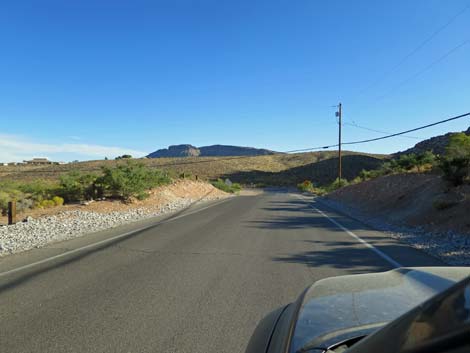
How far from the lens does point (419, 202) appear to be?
17922mm

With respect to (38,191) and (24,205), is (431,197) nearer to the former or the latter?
(24,205)

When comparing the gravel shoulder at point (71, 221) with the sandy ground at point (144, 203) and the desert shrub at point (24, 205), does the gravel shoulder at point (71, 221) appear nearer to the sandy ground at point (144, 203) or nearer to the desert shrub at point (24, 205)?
the sandy ground at point (144, 203)

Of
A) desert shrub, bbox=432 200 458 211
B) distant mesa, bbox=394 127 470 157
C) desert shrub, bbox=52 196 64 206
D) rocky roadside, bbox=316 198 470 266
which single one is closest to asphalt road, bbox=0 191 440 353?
rocky roadside, bbox=316 198 470 266

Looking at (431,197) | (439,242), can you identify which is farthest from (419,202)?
(439,242)

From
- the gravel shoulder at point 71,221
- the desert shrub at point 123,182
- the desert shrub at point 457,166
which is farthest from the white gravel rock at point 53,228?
the desert shrub at point 457,166

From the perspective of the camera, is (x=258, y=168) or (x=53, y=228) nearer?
(x=53, y=228)

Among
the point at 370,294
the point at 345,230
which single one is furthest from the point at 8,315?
the point at 345,230

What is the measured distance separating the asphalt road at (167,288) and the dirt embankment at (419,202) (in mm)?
4425

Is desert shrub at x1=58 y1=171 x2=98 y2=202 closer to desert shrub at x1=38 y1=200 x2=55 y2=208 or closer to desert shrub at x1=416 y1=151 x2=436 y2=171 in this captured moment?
desert shrub at x1=38 y1=200 x2=55 y2=208

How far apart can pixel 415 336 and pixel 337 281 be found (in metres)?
1.95

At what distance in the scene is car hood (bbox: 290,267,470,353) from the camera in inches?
81.3

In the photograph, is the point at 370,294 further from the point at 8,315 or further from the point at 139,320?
the point at 8,315

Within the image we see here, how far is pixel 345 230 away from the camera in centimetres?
1346

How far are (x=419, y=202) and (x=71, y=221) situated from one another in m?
15.1
